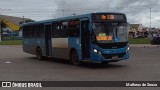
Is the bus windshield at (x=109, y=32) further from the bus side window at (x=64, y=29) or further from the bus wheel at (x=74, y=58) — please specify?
the bus side window at (x=64, y=29)

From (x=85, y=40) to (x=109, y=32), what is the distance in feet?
4.39

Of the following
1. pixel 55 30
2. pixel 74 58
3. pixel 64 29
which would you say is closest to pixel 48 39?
pixel 55 30

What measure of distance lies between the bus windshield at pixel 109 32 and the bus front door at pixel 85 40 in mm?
598

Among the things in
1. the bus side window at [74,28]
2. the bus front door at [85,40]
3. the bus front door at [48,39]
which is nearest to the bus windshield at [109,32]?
the bus front door at [85,40]

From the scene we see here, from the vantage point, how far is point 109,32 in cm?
1922

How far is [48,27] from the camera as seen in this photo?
24.7 m

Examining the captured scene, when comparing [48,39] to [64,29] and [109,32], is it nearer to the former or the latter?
[64,29]

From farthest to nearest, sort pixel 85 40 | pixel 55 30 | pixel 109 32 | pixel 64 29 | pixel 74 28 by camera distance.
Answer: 1. pixel 55 30
2. pixel 64 29
3. pixel 74 28
4. pixel 85 40
5. pixel 109 32

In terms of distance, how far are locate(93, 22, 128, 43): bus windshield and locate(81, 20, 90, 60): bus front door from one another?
1.96 ft

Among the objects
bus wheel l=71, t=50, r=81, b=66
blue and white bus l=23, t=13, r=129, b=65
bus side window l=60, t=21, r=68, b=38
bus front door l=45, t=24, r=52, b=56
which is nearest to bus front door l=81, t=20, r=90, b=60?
blue and white bus l=23, t=13, r=129, b=65

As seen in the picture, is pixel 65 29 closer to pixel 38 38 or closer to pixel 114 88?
pixel 38 38

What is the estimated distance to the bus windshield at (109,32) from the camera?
19000 millimetres

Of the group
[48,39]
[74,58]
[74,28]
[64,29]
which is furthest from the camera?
[48,39]

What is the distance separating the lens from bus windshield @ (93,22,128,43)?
19.0m
